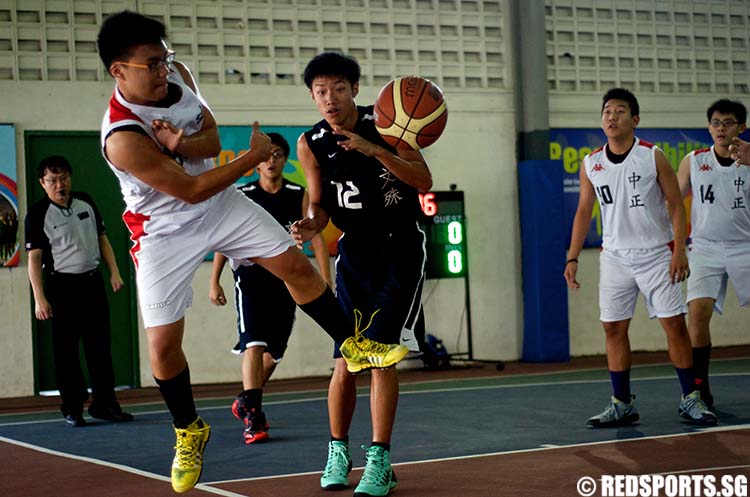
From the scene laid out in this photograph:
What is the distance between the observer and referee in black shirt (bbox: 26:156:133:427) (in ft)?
28.7

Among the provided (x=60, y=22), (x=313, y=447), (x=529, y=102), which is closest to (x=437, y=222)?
(x=529, y=102)

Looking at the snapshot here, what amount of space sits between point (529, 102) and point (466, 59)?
96 cm

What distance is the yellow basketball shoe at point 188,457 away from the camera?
4742mm

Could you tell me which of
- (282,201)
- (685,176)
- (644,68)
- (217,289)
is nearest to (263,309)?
(217,289)

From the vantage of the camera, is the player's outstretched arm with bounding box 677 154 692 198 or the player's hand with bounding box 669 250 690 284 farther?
the player's outstretched arm with bounding box 677 154 692 198

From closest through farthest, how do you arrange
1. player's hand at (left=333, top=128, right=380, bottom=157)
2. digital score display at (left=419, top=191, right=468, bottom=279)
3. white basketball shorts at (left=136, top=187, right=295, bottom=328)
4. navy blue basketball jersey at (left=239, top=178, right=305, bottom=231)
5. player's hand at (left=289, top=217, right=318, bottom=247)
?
white basketball shorts at (left=136, top=187, right=295, bottom=328) < player's hand at (left=333, top=128, right=380, bottom=157) < player's hand at (left=289, top=217, right=318, bottom=247) < navy blue basketball jersey at (left=239, top=178, right=305, bottom=231) < digital score display at (left=419, top=191, right=468, bottom=279)

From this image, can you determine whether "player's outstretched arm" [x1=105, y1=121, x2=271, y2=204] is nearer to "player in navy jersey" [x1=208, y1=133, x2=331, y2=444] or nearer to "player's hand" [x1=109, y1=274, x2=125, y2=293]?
"player in navy jersey" [x1=208, y1=133, x2=331, y2=444]

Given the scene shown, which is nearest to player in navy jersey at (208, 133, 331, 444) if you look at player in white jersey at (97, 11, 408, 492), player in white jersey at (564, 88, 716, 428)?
player in white jersey at (564, 88, 716, 428)

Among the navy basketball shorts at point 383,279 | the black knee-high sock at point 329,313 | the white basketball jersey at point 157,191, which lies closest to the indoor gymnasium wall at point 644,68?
the navy basketball shorts at point 383,279

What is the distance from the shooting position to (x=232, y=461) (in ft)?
20.2

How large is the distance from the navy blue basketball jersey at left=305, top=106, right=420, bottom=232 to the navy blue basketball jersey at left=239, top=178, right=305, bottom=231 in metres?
2.19

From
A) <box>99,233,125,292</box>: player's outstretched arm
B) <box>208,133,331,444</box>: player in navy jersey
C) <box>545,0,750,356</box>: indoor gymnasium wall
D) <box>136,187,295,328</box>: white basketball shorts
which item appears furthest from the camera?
<box>545,0,750,356</box>: indoor gymnasium wall

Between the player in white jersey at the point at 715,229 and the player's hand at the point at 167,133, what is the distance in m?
4.08

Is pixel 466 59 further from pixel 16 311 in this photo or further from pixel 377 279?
pixel 377 279
